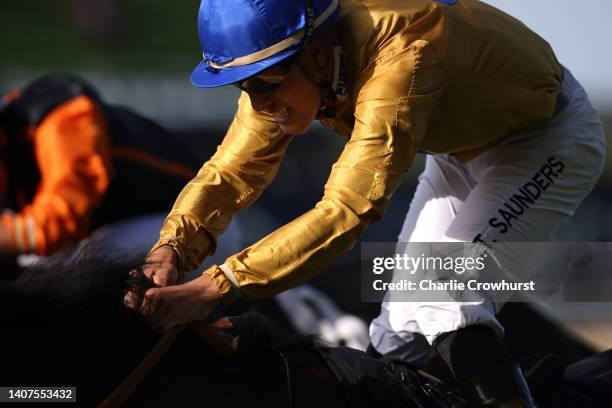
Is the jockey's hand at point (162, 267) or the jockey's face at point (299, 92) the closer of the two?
the jockey's hand at point (162, 267)

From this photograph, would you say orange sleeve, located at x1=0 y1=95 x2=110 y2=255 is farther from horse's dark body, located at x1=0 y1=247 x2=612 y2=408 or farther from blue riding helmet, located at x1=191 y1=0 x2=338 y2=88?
horse's dark body, located at x1=0 y1=247 x2=612 y2=408

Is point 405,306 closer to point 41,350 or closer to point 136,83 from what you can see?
point 41,350

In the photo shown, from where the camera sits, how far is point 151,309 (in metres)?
1.64

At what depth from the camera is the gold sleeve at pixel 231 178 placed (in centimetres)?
217

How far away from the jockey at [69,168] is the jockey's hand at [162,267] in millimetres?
1556

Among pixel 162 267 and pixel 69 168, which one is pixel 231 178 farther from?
pixel 69 168

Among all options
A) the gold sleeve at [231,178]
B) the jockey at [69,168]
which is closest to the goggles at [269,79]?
the gold sleeve at [231,178]

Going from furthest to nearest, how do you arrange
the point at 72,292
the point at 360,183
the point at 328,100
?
the point at 328,100, the point at 360,183, the point at 72,292

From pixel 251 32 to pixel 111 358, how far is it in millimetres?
753

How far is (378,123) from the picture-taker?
1.85 metres

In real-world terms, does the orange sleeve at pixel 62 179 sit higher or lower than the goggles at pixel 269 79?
lower

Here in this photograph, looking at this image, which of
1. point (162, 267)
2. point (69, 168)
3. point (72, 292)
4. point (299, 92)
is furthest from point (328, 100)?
point (69, 168)

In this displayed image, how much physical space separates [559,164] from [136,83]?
819 cm

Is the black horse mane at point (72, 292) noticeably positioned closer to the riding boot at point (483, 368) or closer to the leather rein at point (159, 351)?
the leather rein at point (159, 351)
